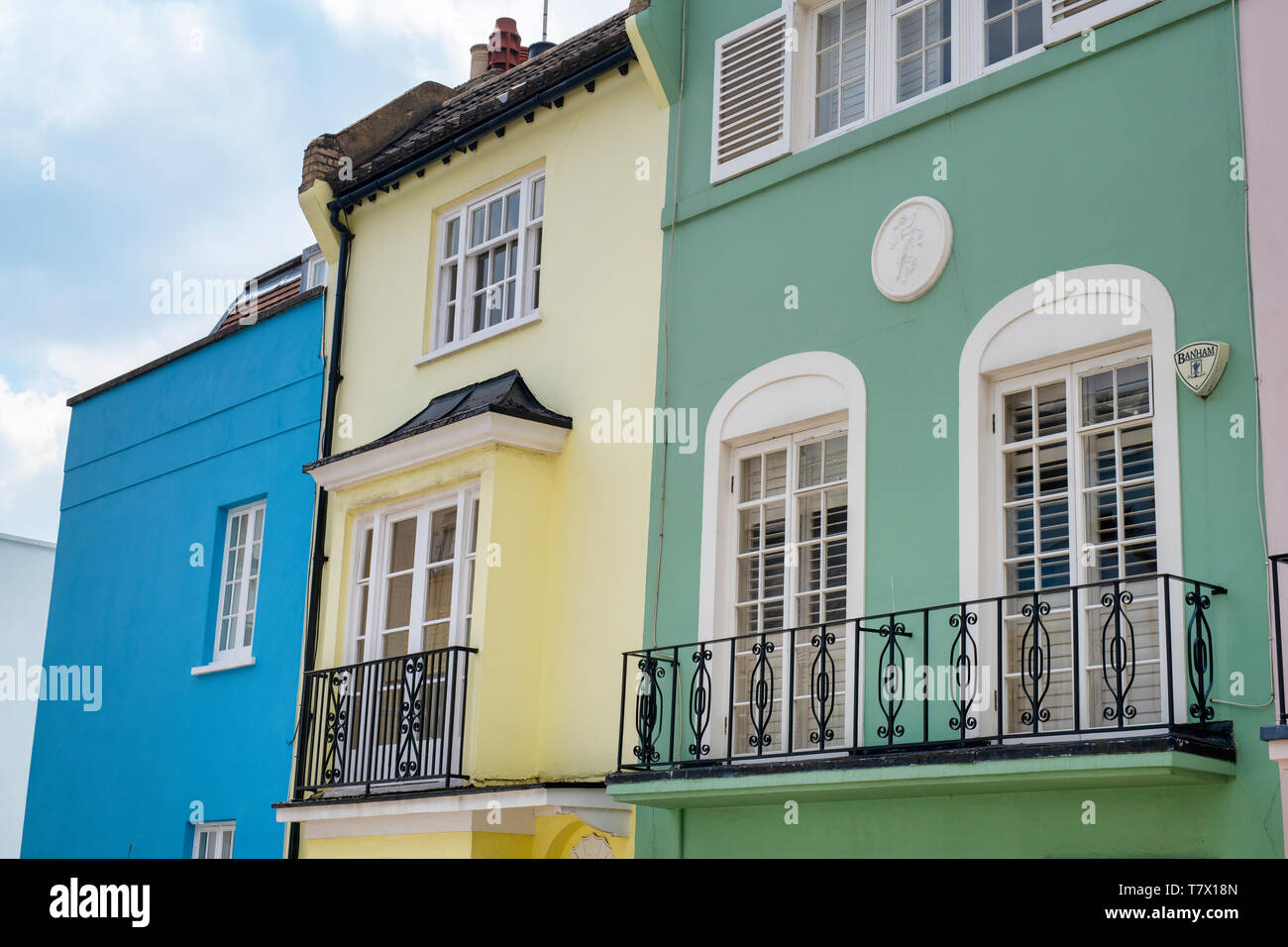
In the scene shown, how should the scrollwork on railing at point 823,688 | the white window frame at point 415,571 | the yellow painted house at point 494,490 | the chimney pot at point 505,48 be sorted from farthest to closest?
1. the chimney pot at point 505,48
2. the white window frame at point 415,571
3. the yellow painted house at point 494,490
4. the scrollwork on railing at point 823,688

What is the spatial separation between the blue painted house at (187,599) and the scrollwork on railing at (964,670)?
24.2ft

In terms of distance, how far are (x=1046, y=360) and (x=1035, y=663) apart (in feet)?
6.31

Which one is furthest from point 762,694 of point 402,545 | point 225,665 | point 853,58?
point 225,665

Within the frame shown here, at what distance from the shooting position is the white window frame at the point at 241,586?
15867mm

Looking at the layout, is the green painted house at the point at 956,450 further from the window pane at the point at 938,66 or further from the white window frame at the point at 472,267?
the white window frame at the point at 472,267

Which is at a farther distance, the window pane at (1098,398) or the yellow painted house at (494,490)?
the yellow painted house at (494,490)

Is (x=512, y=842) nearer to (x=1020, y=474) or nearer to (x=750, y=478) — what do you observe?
(x=750, y=478)

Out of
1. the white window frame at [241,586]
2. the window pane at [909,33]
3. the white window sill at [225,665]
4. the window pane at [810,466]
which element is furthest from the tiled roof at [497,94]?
the white window sill at [225,665]

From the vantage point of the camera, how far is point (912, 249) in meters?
10.6

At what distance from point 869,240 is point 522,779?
4.86 metres

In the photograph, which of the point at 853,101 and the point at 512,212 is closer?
the point at 853,101

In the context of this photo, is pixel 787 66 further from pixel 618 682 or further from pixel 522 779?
pixel 522 779
